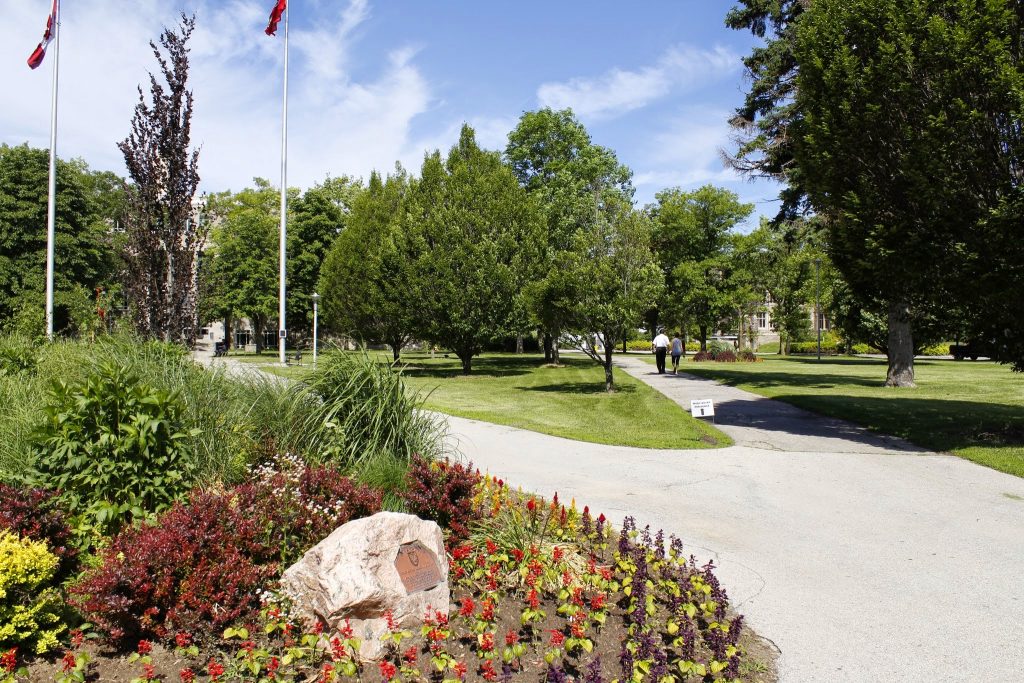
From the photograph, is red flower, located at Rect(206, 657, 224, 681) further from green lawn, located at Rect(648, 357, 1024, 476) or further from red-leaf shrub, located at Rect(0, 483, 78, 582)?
green lawn, located at Rect(648, 357, 1024, 476)

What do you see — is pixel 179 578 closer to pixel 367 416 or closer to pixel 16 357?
pixel 367 416

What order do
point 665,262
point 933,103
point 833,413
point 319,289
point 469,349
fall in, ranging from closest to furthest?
point 933,103 → point 833,413 → point 469,349 → point 319,289 → point 665,262

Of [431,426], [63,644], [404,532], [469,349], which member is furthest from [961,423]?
[469,349]

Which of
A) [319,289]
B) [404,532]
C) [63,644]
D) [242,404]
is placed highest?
[319,289]

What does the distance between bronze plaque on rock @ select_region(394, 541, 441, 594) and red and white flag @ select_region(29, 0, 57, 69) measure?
81.4 ft

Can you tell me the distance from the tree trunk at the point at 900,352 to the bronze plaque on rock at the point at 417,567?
22018 mm

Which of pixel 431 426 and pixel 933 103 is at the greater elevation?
pixel 933 103

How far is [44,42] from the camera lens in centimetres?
2156

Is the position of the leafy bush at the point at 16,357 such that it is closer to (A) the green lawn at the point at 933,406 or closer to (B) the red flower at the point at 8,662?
(B) the red flower at the point at 8,662

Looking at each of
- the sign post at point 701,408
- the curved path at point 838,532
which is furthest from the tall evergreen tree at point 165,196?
the sign post at point 701,408

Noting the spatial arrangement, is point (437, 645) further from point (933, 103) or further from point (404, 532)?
point (933, 103)

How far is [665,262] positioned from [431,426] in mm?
41716

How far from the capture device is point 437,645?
12.1 feet

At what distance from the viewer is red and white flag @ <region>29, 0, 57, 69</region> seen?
69.8 feet
